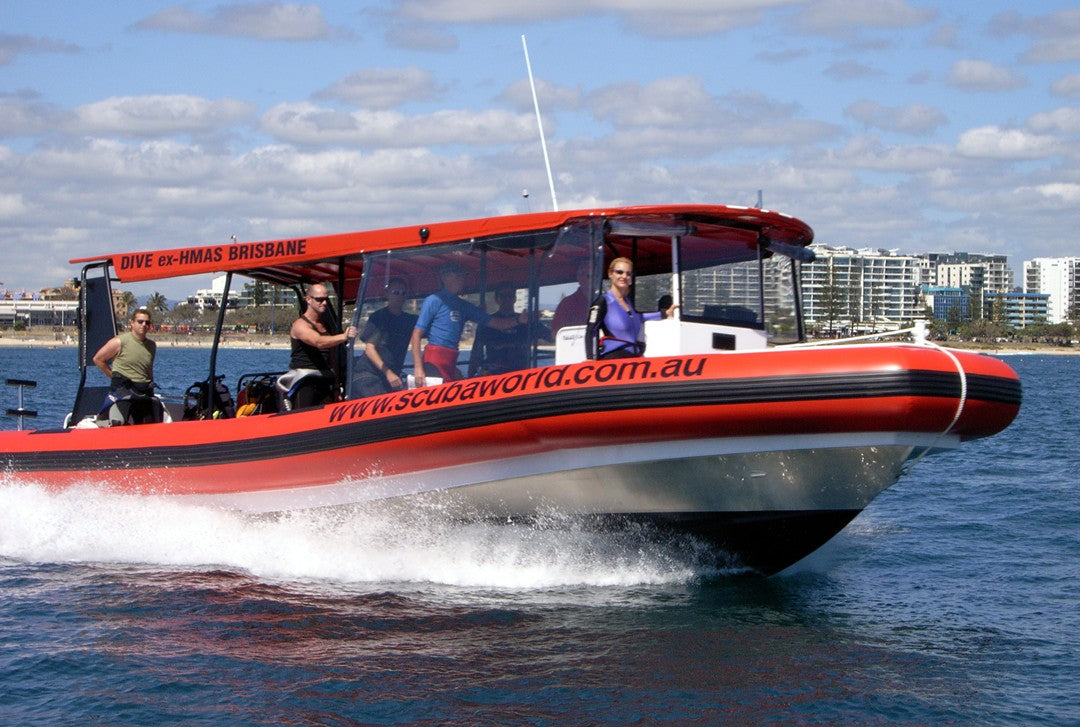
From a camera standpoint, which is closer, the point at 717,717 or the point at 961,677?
the point at 717,717

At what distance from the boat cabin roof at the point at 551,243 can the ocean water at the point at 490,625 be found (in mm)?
1840

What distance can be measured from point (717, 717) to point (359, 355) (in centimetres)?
410

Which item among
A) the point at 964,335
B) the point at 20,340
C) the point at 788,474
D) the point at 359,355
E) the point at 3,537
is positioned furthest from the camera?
the point at 964,335

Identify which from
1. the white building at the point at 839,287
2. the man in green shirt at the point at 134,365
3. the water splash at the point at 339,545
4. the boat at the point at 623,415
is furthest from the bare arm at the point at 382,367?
the white building at the point at 839,287

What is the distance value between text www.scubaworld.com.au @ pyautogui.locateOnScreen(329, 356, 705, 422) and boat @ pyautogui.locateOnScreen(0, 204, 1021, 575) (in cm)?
2

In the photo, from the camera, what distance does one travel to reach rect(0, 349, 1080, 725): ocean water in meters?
6.55

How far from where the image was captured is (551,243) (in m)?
8.44

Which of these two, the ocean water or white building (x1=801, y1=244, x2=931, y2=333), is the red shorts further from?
white building (x1=801, y1=244, x2=931, y2=333)

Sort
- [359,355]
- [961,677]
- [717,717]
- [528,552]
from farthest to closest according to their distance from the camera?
[359,355], [528,552], [961,677], [717,717]

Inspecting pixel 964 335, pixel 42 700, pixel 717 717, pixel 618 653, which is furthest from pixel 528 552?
pixel 964 335

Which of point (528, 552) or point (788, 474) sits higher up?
point (788, 474)

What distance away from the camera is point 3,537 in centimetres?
1053

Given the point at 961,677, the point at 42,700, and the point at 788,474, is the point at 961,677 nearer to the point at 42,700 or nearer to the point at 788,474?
the point at 788,474

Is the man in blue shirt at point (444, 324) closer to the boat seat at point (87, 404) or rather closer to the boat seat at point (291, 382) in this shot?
the boat seat at point (291, 382)
